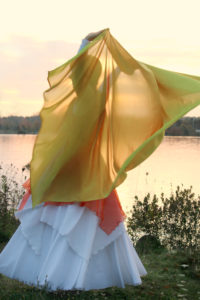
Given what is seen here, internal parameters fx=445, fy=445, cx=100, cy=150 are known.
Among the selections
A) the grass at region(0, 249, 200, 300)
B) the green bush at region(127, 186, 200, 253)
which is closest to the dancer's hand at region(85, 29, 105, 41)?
the grass at region(0, 249, 200, 300)

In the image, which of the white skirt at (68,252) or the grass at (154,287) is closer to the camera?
the white skirt at (68,252)

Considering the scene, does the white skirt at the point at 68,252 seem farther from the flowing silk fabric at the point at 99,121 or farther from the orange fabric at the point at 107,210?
the flowing silk fabric at the point at 99,121

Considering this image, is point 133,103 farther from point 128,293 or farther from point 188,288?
point 188,288

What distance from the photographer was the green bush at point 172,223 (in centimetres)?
758

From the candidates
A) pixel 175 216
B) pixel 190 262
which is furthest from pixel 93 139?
pixel 175 216

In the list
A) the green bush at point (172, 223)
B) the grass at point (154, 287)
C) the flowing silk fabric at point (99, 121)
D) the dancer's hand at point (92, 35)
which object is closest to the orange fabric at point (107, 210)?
the flowing silk fabric at point (99, 121)

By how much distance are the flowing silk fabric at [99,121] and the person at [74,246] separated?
9cm

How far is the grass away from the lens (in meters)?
4.44

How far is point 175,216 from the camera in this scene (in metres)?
7.75

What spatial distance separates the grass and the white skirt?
14cm

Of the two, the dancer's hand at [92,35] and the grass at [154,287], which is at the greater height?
the dancer's hand at [92,35]

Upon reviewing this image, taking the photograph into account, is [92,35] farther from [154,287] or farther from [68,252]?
[154,287]

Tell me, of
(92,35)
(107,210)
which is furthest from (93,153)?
(92,35)

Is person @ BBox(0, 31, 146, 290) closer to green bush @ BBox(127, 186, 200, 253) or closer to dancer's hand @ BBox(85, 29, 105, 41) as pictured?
dancer's hand @ BBox(85, 29, 105, 41)
